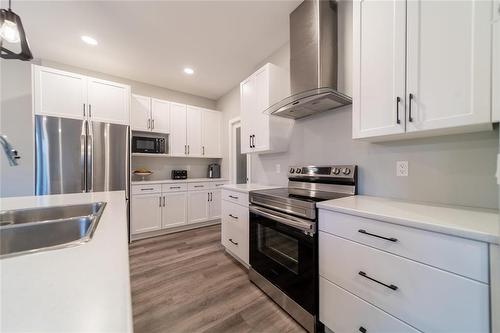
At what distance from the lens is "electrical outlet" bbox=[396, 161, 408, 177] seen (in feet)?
4.69

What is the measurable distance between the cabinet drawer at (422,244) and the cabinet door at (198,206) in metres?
2.89

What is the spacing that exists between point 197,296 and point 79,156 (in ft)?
7.84

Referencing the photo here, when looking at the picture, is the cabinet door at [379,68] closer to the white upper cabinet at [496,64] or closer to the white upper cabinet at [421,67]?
the white upper cabinet at [421,67]

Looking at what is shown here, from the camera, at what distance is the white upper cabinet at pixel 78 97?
97.9 inches

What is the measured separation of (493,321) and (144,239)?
143 inches

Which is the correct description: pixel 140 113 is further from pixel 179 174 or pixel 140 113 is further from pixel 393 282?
pixel 393 282

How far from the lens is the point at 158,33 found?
2.33m

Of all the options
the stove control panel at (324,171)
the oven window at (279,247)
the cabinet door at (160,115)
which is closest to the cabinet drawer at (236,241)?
the oven window at (279,247)

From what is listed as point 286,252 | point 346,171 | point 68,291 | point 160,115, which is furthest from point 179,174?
point 68,291

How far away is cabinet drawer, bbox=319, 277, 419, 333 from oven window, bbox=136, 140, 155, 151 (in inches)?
130

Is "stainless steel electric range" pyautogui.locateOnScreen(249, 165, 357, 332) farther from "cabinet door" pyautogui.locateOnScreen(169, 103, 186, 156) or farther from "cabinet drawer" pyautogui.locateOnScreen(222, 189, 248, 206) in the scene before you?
"cabinet door" pyautogui.locateOnScreen(169, 103, 186, 156)

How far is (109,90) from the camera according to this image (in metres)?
2.90

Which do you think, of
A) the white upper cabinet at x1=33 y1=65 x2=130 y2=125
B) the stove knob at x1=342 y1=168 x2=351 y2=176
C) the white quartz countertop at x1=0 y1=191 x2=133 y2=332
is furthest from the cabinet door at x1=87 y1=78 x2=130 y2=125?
the stove knob at x1=342 y1=168 x2=351 y2=176

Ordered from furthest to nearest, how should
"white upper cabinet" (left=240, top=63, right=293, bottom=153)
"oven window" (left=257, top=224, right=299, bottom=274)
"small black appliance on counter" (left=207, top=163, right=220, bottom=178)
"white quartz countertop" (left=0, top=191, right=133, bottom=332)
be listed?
"small black appliance on counter" (left=207, top=163, right=220, bottom=178) < "white upper cabinet" (left=240, top=63, right=293, bottom=153) < "oven window" (left=257, top=224, right=299, bottom=274) < "white quartz countertop" (left=0, top=191, right=133, bottom=332)
